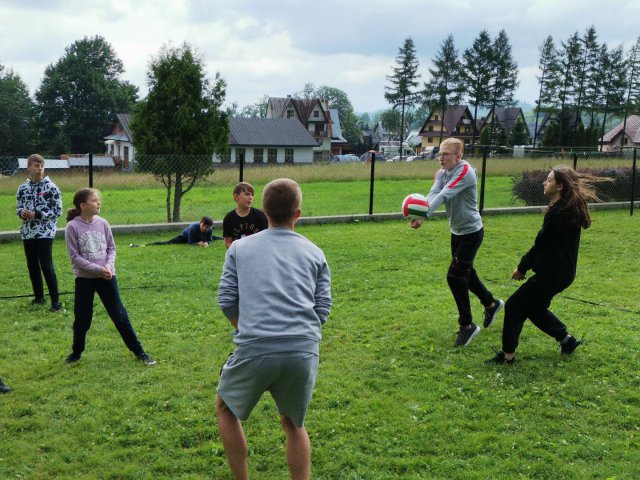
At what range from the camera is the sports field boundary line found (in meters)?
12.7

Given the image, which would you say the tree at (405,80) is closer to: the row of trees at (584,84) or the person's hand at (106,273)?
the row of trees at (584,84)

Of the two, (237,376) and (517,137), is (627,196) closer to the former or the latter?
(237,376)

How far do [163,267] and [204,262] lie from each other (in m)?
0.69

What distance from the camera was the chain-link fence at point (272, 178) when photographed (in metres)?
14.4

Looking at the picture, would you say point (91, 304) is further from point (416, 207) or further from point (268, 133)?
point (268, 133)

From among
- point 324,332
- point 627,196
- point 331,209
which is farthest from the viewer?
point 627,196

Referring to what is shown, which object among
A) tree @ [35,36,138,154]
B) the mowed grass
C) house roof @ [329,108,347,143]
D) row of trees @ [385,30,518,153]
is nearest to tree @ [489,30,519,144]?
row of trees @ [385,30,518,153]

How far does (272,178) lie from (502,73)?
53.9 metres

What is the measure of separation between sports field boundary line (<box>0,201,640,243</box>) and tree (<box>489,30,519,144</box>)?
5024 centimetres

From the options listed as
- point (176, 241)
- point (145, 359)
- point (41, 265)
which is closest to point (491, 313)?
point (145, 359)

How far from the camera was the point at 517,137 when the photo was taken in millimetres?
67812

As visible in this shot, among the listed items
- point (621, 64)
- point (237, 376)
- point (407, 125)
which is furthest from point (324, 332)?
point (407, 125)

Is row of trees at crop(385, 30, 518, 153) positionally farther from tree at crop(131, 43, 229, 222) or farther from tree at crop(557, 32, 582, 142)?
tree at crop(131, 43, 229, 222)

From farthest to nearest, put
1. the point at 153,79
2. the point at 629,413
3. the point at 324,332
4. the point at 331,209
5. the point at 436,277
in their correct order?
the point at 331,209
the point at 153,79
the point at 436,277
the point at 324,332
the point at 629,413
